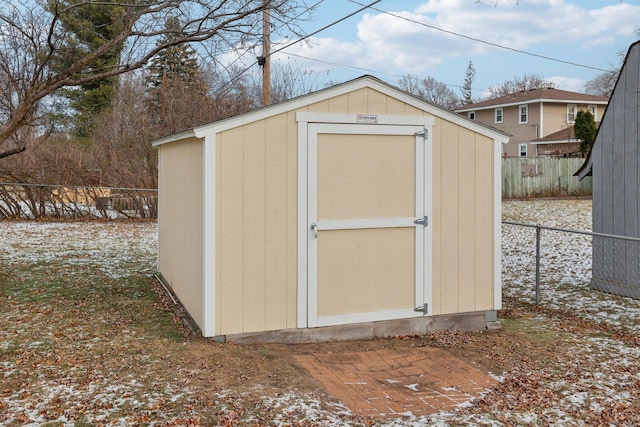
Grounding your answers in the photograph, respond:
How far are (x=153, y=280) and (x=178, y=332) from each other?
298cm

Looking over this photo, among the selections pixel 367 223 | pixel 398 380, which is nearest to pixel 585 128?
pixel 367 223

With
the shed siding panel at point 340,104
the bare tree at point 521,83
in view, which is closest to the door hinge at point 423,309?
the shed siding panel at point 340,104

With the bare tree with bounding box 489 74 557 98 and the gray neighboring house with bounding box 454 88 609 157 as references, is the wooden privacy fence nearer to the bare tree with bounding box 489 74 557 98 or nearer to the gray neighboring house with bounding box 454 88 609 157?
the gray neighboring house with bounding box 454 88 609 157

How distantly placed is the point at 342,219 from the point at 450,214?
1.13 m

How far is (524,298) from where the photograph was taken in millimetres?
7840

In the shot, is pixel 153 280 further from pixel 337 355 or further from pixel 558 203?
pixel 558 203

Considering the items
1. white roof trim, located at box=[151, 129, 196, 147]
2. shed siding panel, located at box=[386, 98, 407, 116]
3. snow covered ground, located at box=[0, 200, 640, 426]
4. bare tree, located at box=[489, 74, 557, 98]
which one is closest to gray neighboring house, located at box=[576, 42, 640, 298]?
snow covered ground, located at box=[0, 200, 640, 426]

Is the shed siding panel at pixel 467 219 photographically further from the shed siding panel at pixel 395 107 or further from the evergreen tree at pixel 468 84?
the evergreen tree at pixel 468 84

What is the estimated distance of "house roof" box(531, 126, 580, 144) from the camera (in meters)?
28.6

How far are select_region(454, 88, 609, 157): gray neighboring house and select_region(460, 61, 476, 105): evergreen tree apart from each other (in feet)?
61.1

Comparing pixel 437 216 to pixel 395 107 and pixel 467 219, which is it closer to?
pixel 467 219

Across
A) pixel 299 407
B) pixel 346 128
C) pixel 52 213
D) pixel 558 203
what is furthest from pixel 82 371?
pixel 558 203

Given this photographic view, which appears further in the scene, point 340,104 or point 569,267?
point 569,267

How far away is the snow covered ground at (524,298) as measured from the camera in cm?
396
